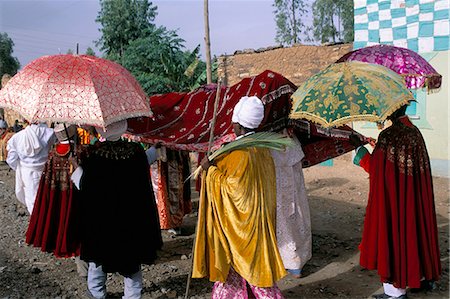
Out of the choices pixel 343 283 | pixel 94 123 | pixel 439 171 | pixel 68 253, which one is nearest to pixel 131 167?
pixel 94 123

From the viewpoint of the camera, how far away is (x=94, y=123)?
3289mm

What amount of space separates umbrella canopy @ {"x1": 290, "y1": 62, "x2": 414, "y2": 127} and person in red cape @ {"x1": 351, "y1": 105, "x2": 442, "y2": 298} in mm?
514

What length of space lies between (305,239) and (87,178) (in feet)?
7.60

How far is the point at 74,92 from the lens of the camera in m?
3.41

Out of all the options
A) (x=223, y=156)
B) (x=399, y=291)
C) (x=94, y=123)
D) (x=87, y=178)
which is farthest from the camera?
(x=399, y=291)

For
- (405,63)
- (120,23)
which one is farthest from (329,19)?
(405,63)

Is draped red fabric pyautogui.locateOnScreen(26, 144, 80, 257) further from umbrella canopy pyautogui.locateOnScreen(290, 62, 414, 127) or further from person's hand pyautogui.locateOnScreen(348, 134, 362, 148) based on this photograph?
person's hand pyautogui.locateOnScreen(348, 134, 362, 148)

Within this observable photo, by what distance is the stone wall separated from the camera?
35.9 feet

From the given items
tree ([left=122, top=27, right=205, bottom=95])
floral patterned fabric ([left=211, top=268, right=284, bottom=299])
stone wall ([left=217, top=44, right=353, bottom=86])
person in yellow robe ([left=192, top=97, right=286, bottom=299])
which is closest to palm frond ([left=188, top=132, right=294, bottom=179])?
person in yellow robe ([left=192, top=97, right=286, bottom=299])

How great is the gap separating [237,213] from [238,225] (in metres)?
0.09

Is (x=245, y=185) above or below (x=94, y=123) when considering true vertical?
below

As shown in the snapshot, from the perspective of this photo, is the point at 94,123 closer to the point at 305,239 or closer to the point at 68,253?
the point at 68,253

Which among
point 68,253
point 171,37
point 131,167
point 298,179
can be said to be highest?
point 171,37

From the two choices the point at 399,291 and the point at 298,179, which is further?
the point at 298,179
